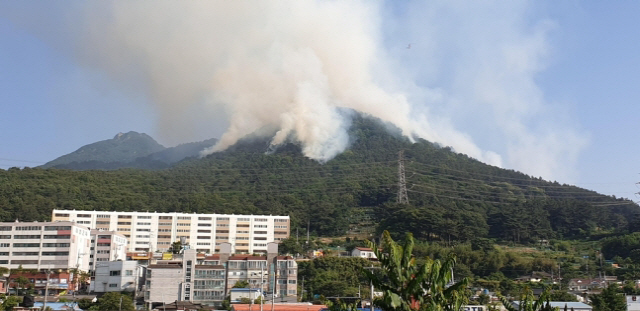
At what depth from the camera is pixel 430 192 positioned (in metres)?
120

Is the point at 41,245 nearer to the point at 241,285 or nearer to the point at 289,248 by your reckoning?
the point at 241,285

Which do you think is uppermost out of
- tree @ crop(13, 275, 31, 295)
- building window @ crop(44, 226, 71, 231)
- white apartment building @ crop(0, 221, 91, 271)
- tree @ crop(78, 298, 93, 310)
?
building window @ crop(44, 226, 71, 231)

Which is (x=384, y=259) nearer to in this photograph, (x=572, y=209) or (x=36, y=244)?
(x=36, y=244)

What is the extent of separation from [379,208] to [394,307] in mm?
87696

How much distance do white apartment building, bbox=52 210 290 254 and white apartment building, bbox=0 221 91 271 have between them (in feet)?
56.2

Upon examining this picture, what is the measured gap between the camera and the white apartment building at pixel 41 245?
7612cm

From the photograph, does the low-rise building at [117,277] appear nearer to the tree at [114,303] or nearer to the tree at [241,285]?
the tree at [241,285]

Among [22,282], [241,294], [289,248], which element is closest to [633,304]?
[241,294]

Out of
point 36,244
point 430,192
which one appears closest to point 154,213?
point 36,244

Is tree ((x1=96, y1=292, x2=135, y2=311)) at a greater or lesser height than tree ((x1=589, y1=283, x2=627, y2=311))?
lesser

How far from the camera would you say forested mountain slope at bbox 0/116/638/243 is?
9581cm

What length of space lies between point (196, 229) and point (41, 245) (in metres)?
25.4

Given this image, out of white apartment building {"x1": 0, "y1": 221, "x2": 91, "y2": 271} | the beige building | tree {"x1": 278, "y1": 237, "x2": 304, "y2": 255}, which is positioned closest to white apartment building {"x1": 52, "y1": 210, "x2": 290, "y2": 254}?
tree {"x1": 278, "y1": 237, "x2": 304, "y2": 255}

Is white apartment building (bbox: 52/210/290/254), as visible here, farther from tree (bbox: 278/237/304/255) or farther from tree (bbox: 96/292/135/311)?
tree (bbox: 96/292/135/311)
